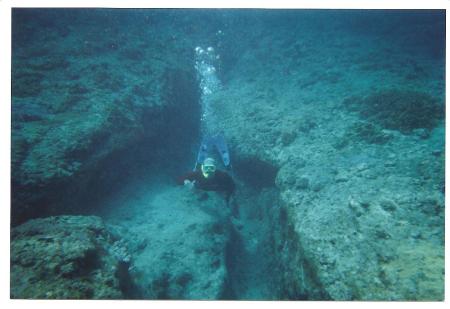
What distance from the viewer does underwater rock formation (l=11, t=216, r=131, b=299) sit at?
8.23 feet

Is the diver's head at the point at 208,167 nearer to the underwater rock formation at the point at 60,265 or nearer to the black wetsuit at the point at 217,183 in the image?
the black wetsuit at the point at 217,183

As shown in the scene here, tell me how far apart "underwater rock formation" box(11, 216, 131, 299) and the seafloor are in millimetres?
17

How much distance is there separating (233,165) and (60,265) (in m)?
4.68

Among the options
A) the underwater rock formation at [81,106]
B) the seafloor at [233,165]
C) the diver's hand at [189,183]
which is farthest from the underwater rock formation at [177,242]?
the underwater rock formation at [81,106]

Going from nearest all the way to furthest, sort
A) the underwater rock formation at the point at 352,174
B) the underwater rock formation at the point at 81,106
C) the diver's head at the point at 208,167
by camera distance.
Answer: the underwater rock formation at the point at 352,174
the underwater rock formation at the point at 81,106
the diver's head at the point at 208,167

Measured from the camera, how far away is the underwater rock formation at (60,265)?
251 cm

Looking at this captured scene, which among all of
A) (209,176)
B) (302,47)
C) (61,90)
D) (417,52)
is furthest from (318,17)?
(61,90)

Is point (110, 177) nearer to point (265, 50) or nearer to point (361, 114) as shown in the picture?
point (361, 114)

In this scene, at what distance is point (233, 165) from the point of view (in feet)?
22.5

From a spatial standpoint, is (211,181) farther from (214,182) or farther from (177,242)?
(177,242)

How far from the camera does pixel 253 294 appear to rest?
4.20 metres

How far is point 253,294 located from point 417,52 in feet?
26.3

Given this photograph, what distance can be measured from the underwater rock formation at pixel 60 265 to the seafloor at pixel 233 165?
17mm

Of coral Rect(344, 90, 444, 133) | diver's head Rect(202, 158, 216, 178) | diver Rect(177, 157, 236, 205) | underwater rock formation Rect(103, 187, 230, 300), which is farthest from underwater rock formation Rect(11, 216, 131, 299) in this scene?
coral Rect(344, 90, 444, 133)
